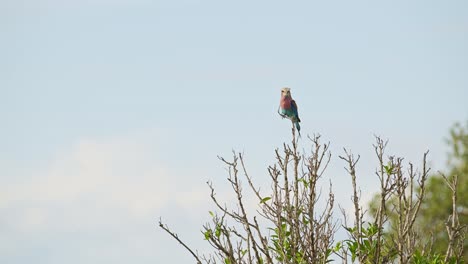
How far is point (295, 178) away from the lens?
9.15 meters

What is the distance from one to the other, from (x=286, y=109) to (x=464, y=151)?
2167 centimetres

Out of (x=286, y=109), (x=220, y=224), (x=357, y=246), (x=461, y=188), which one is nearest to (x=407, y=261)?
(x=357, y=246)

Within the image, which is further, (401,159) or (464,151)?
(464,151)

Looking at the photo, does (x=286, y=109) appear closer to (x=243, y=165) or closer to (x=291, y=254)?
(x=243, y=165)

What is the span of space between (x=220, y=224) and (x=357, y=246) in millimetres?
1378

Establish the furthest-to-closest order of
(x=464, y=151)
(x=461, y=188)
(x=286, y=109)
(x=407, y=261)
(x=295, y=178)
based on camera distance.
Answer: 1. (x=464, y=151)
2. (x=461, y=188)
3. (x=286, y=109)
4. (x=295, y=178)
5. (x=407, y=261)

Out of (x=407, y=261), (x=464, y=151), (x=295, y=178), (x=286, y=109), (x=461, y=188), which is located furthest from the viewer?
(x=464, y=151)

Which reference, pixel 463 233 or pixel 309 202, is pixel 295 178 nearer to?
pixel 309 202

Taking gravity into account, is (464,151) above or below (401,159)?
above

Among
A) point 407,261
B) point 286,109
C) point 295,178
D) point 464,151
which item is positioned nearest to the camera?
point 407,261

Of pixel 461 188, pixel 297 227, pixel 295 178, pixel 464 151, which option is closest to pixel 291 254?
pixel 297 227

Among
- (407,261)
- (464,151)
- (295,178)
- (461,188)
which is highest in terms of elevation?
(464,151)

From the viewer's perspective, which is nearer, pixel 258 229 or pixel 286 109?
pixel 258 229

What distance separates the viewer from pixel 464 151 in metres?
35.5
